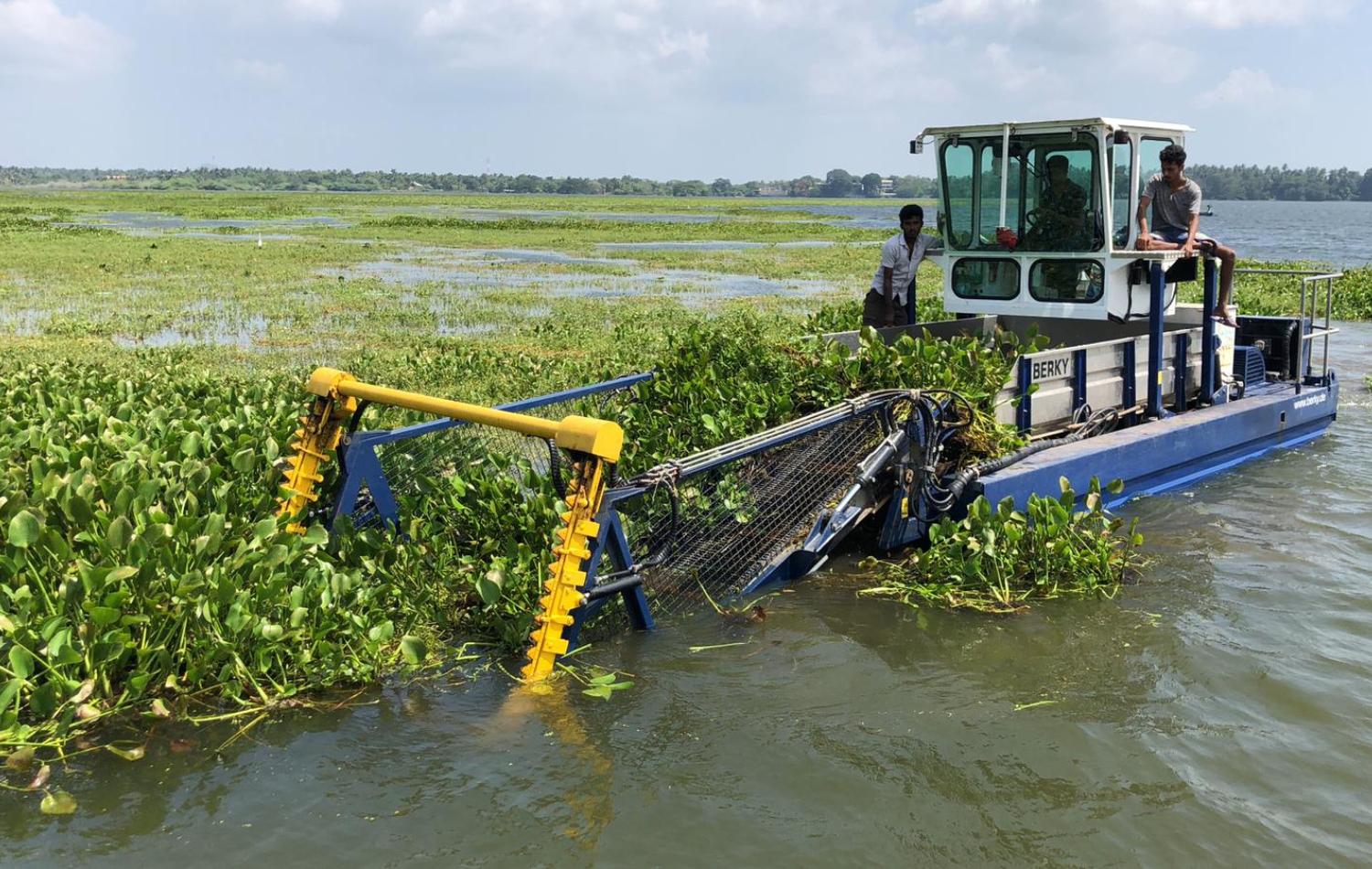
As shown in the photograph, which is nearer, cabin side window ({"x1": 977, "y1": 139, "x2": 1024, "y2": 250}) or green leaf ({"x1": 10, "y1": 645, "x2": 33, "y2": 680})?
green leaf ({"x1": 10, "y1": 645, "x2": 33, "y2": 680})

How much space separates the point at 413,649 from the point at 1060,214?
5.96m

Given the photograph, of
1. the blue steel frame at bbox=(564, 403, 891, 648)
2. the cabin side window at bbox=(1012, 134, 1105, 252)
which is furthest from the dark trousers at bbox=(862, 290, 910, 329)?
the blue steel frame at bbox=(564, 403, 891, 648)

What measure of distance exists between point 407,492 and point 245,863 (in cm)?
270

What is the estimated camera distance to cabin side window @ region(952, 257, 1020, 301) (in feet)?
30.5

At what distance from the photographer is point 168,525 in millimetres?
4973

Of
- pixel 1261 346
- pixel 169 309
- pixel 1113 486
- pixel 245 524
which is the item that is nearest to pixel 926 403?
pixel 1113 486

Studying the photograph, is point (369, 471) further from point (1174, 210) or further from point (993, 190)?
point (1174, 210)

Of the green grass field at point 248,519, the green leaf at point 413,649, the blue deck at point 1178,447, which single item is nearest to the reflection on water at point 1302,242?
the blue deck at point 1178,447

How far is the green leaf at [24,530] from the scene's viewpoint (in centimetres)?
478

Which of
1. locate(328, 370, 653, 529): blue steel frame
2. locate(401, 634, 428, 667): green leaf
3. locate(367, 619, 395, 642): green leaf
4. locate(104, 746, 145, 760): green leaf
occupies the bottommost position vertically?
locate(104, 746, 145, 760): green leaf

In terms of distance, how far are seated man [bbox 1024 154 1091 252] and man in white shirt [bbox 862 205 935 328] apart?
0.97m

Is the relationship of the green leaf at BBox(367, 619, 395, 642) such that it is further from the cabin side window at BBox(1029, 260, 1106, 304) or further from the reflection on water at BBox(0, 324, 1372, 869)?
the cabin side window at BBox(1029, 260, 1106, 304)

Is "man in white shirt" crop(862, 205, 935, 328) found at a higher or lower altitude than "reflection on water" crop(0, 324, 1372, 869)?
higher

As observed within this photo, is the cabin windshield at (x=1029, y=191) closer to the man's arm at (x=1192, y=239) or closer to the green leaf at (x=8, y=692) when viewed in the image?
the man's arm at (x=1192, y=239)
